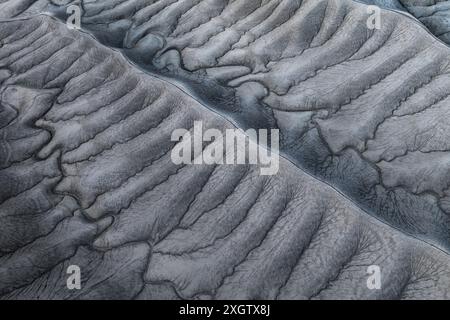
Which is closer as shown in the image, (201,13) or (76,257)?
(76,257)

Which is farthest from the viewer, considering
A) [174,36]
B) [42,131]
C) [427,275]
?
[174,36]

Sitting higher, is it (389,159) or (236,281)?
(389,159)

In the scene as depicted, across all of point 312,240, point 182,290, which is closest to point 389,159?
point 312,240

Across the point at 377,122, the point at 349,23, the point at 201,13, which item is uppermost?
the point at 201,13

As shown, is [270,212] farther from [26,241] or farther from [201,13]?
[201,13]

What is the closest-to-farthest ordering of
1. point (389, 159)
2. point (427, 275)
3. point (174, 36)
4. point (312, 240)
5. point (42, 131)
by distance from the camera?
point (427, 275)
point (312, 240)
point (389, 159)
point (42, 131)
point (174, 36)
